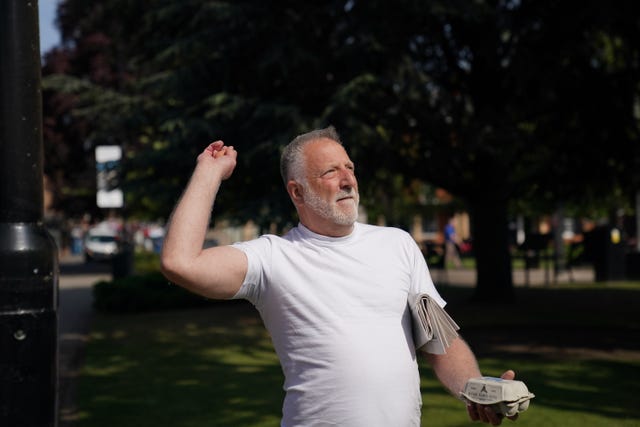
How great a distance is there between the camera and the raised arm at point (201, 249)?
269 cm

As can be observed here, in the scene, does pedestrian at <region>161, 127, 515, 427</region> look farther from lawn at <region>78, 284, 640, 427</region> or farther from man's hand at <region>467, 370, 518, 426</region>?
lawn at <region>78, 284, 640, 427</region>

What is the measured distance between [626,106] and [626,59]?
740mm

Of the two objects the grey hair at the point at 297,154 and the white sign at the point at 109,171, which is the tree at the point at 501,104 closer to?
the white sign at the point at 109,171

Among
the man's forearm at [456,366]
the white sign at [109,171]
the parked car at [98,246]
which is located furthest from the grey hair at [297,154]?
the parked car at [98,246]

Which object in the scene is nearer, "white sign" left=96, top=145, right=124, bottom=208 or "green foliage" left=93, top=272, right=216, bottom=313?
"green foliage" left=93, top=272, right=216, bottom=313

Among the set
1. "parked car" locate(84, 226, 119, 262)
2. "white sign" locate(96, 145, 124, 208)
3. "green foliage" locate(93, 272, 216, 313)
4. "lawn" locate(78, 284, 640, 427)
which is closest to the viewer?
"lawn" locate(78, 284, 640, 427)

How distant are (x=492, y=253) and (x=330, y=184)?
13.1 metres

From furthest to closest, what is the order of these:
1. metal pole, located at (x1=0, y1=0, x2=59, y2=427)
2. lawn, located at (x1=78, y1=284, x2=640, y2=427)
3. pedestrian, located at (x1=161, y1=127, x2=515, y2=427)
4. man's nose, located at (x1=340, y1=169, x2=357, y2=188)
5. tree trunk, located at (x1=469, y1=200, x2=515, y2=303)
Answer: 1. tree trunk, located at (x1=469, y1=200, x2=515, y2=303)
2. lawn, located at (x1=78, y1=284, x2=640, y2=427)
3. metal pole, located at (x1=0, y1=0, x2=59, y2=427)
4. man's nose, located at (x1=340, y1=169, x2=357, y2=188)
5. pedestrian, located at (x1=161, y1=127, x2=515, y2=427)

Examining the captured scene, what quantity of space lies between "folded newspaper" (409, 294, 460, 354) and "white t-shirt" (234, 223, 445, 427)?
0.12ft

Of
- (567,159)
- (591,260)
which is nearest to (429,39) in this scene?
(567,159)

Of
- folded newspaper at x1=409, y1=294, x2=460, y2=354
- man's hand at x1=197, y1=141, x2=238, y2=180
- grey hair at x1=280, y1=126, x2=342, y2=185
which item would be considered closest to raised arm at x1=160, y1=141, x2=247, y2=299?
man's hand at x1=197, y1=141, x2=238, y2=180

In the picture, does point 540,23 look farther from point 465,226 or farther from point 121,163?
point 465,226

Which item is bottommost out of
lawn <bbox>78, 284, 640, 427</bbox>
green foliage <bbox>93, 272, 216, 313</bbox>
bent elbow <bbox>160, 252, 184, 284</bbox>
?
lawn <bbox>78, 284, 640, 427</bbox>

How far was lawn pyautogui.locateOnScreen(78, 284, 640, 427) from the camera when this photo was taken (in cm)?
706
